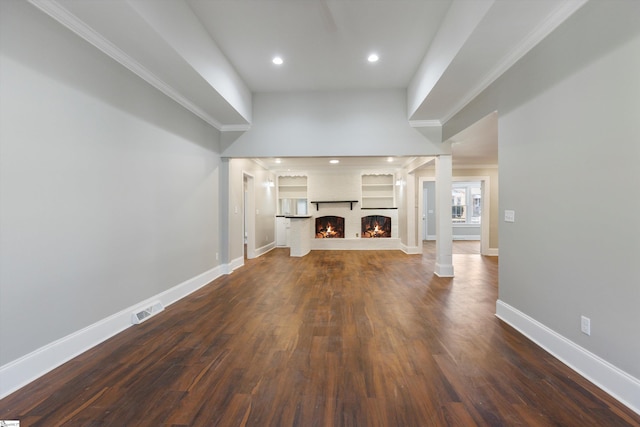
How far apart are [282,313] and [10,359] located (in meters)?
2.07

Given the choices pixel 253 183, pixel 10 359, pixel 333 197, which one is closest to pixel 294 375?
pixel 10 359

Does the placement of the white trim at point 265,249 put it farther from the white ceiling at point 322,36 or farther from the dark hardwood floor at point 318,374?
the white ceiling at point 322,36

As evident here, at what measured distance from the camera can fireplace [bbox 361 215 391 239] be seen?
884 cm

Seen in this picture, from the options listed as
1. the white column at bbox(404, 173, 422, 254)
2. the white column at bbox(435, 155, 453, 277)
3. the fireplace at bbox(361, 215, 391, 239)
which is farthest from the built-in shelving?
the white column at bbox(435, 155, 453, 277)

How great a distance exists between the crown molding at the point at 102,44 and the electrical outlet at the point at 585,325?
4.35 m

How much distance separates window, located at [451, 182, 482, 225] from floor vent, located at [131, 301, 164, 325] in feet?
34.2

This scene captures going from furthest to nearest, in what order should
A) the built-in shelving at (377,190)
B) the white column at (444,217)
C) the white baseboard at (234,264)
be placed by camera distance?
1. the built-in shelving at (377,190)
2. the white baseboard at (234,264)
3. the white column at (444,217)

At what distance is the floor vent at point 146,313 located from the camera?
2727 millimetres

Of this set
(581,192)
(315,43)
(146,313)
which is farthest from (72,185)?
(581,192)

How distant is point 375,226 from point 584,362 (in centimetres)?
710

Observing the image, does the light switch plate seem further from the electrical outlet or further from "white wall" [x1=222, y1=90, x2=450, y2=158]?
"white wall" [x1=222, y1=90, x2=450, y2=158]

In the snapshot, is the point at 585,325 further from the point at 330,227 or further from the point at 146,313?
the point at 330,227

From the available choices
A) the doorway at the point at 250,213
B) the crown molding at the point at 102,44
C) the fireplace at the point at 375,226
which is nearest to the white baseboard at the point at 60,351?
the crown molding at the point at 102,44

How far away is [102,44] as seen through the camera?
2.33 metres
